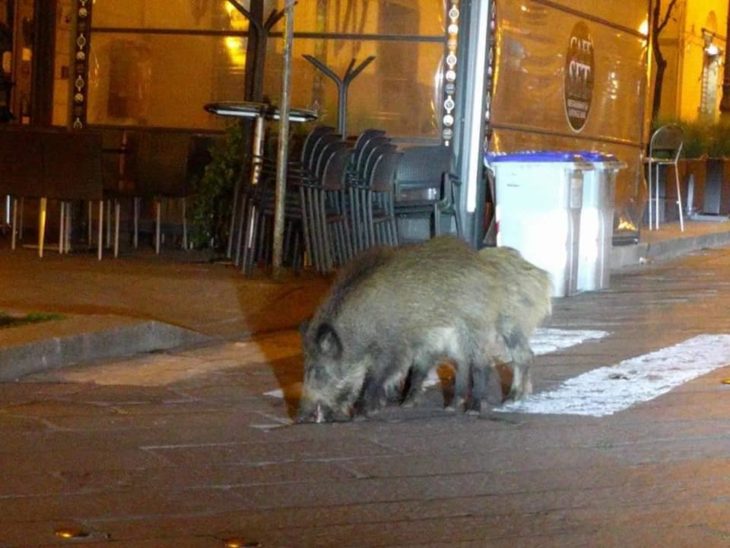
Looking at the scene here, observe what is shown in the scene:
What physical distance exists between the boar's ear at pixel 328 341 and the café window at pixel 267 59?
8059mm

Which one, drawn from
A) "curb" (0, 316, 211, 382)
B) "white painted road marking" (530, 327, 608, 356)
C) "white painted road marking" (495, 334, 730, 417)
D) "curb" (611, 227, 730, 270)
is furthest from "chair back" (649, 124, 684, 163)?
"curb" (0, 316, 211, 382)

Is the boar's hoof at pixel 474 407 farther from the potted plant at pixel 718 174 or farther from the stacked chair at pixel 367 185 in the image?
the potted plant at pixel 718 174

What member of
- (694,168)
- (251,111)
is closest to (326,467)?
(251,111)

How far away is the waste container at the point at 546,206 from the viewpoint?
1270 cm

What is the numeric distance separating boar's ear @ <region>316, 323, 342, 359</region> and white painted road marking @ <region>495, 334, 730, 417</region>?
3.40 ft

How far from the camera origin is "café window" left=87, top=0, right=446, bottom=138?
14969mm

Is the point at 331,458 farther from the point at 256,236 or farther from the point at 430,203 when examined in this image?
the point at 430,203

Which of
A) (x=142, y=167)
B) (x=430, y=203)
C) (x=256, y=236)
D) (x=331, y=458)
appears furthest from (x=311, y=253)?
(x=331, y=458)

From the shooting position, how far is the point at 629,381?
844 cm

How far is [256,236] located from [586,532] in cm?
762

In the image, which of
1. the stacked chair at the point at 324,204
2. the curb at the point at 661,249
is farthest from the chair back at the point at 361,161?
the curb at the point at 661,249

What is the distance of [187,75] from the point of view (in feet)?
51.4

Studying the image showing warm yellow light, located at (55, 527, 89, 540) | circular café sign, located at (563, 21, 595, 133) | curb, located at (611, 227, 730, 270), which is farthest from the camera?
circular café sign, located at (563, 21, 595, 133)

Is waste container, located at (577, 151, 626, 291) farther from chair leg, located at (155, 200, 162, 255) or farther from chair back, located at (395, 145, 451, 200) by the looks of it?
chair leg, located at (155, 200, 162, 255)
